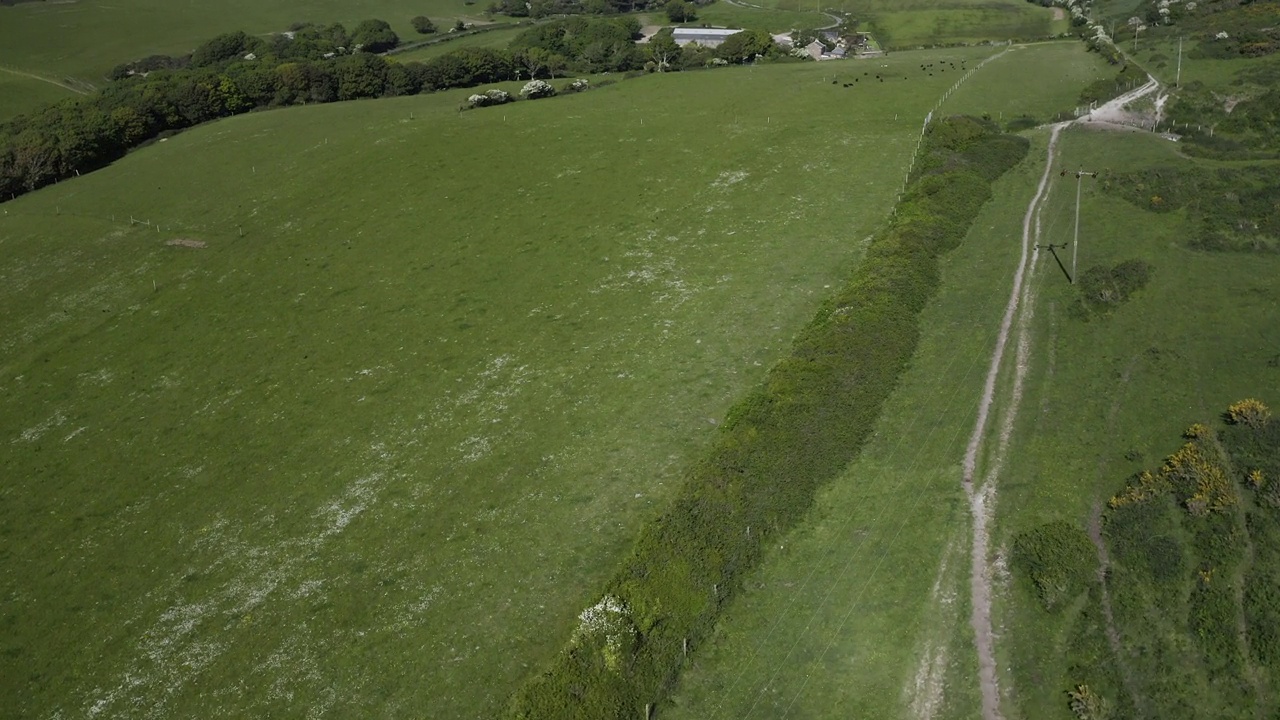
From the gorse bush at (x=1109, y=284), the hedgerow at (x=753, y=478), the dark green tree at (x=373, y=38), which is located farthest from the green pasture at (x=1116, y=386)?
the dark green tree at (x=373, y=38)

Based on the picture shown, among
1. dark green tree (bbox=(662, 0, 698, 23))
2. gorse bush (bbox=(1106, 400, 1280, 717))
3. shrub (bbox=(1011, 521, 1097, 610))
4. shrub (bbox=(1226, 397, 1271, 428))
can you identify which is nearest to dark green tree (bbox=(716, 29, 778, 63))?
dark green tree (bbox=(662, 0, 698, 23))

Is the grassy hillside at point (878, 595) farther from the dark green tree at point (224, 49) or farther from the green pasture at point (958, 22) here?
the dark green tree at point (224, 49)

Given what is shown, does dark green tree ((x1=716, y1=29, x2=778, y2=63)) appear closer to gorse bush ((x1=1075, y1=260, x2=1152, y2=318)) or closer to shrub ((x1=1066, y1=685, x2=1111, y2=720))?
gorse bush ((x1=1075, y1=260, x2=1152, y2=318))

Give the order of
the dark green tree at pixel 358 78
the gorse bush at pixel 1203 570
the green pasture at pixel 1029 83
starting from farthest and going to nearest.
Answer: the dark green tree at pixel 358 78 < the green pasture at pixel 1029 83 < the gorse bush at pixel 1203 570

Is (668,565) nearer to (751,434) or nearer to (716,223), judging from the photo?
(751,434)

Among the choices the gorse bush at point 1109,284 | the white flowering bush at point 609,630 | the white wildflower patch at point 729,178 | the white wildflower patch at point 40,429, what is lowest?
the white wildflower patch at point 40,429

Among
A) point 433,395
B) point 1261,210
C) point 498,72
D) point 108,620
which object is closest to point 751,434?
point 433,395
